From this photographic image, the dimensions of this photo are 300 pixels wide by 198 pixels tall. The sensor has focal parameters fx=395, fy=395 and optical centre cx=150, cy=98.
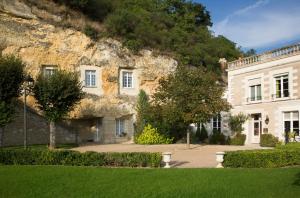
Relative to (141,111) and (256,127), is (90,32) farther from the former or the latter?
(256,127)

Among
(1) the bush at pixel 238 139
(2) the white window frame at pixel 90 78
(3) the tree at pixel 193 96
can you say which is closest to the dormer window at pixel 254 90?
(1) the bush at pixel 238 139

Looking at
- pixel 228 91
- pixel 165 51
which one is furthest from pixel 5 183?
pixel 165 51

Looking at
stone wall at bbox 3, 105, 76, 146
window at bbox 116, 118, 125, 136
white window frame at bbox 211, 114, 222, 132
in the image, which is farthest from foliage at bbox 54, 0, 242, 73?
stone wall at bbox 3, 105, 76, 146

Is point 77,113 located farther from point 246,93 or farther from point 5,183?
point 5,183

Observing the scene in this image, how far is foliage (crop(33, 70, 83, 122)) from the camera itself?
24.0m

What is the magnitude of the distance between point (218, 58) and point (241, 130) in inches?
503

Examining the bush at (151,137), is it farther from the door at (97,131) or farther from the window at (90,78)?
the window at (90,78)

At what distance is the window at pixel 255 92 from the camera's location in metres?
30.1

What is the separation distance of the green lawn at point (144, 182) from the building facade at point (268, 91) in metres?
15.5

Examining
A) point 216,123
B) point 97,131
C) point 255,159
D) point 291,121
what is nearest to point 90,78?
point 97,131

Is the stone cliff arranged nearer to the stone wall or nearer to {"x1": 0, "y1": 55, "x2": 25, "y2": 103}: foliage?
the stone wall

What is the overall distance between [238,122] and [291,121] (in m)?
4.74

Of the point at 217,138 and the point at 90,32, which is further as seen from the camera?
the point at 90,32

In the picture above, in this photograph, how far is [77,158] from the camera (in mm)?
14438
